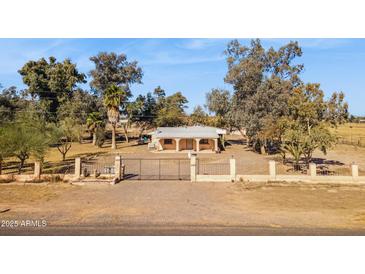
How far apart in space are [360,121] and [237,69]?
366 feet

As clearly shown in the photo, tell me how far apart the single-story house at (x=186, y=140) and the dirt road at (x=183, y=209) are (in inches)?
872

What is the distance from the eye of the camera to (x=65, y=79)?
A: 53.8 metres

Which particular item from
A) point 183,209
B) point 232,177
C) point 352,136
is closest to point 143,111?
point 232,177

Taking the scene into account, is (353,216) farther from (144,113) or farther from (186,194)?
(144,113)

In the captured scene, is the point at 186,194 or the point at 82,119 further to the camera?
the point at 82,119

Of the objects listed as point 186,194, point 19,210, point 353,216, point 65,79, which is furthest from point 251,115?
point 65,79

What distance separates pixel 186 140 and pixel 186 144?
0.65 metres

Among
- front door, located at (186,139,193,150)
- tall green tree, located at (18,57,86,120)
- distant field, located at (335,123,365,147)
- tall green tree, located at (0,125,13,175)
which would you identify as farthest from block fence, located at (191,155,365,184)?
tall green tree, located at (18,57,86,120)

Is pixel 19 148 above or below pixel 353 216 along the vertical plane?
above

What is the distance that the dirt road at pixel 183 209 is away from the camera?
10.5 meters

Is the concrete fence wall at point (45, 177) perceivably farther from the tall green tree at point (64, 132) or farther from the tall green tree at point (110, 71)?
the tall green tree at point (110, 71)

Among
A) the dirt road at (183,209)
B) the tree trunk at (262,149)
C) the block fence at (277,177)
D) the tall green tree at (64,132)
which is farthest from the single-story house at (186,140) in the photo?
the dirt road at (183,209)

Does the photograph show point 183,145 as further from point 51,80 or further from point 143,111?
point 51,80
